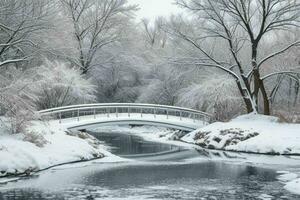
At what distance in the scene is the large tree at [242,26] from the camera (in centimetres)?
2948

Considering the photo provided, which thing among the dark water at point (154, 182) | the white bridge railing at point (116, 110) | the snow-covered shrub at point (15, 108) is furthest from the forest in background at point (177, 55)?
the dark water at point (154, 182)

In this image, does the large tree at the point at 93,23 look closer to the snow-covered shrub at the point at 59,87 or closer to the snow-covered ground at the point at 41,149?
the snow-covered shrub at the point at 59,87

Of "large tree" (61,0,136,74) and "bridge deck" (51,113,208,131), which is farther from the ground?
"large tree" (61,0,136,74)

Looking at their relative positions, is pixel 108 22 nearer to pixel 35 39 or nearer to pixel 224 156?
pixel 35 39

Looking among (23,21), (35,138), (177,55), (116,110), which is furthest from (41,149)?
(177,55)

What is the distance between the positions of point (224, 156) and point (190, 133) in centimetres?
823

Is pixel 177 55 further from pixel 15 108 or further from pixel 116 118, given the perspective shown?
pixel 15 108

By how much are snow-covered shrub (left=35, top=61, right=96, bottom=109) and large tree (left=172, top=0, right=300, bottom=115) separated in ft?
25.4

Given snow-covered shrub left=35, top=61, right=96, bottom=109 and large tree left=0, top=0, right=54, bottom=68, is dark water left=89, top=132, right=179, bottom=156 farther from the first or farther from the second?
large tree left=0, top=0, right=54, bottom=68

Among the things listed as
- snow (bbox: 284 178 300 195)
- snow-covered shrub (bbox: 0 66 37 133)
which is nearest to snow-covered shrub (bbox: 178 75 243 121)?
snow-covered shrub (bbox: 0 66 37 133)

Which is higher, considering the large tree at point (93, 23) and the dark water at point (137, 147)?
the large tree at point (93, 23)

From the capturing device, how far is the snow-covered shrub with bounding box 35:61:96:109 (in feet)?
105

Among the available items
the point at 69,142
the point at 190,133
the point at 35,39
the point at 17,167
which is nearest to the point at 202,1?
the point at 190,133

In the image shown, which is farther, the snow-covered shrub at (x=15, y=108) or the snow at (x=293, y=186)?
the snow-covered shrub at (x=15, y=108)
